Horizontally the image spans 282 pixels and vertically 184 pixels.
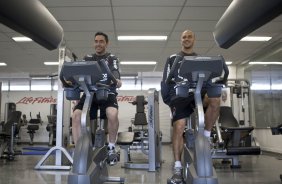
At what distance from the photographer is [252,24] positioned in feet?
1.44

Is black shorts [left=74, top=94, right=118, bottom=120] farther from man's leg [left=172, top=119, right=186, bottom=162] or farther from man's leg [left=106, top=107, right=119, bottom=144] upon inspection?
man's leg [left=172, top=119, right=186, bottom=162]

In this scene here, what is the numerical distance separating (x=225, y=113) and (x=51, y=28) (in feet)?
16.8

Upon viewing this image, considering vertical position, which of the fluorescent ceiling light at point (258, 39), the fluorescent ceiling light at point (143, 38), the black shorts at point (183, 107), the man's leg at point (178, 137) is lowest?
the man's leg at point (178, 137)

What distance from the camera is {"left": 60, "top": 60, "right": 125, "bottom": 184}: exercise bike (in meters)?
2.09

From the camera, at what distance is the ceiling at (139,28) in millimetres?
4742

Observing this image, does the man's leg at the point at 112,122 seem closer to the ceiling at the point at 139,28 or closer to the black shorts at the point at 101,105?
the black shorts at the point at 101,105

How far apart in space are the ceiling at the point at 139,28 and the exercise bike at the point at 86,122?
1.31 meters

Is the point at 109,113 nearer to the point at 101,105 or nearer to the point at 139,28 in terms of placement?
the point at 101,105

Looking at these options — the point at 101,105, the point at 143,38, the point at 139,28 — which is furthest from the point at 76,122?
the point at 143,38

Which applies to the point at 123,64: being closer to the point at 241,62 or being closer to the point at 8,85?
the point at 241,62

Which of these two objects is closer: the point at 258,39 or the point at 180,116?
the point at 180,116

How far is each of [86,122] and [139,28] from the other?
12.6 ft

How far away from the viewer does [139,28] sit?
5875 millimetres

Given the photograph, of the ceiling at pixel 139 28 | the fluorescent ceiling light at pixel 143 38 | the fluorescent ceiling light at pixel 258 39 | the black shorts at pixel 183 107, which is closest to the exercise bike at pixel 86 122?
the black shorts at pixel 183 107
